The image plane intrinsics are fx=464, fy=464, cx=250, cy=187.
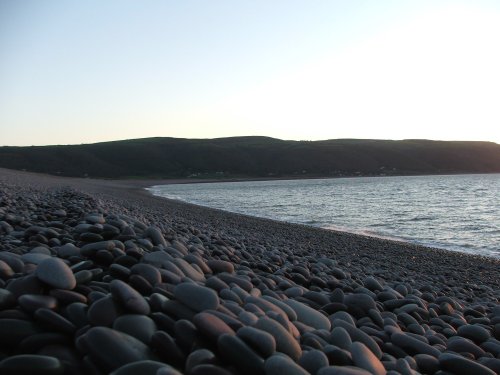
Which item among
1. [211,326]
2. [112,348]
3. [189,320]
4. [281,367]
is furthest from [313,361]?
[112,348]

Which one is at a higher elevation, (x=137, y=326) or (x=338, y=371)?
(x=137, y=326)

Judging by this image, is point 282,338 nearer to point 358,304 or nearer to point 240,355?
point 240,355

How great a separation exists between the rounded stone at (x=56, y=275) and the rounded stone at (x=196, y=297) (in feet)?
2.08

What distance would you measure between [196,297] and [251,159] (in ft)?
388

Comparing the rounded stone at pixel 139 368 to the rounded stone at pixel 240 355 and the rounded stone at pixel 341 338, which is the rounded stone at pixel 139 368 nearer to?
the rounded stone at pixel 240 355

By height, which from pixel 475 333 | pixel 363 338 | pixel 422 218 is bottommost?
pixel 422 218

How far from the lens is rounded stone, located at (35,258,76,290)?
271cm

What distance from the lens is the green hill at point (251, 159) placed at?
101556 mm

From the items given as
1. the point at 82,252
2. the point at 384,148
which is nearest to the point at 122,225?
the point at 82,252

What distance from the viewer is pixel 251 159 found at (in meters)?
121

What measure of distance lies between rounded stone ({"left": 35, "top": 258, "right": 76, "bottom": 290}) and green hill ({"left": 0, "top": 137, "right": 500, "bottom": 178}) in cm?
9505

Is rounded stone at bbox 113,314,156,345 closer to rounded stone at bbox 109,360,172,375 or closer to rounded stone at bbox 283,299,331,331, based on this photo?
rounded stone at bbox 109,360,172,375

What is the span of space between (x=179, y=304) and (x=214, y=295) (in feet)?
0.78

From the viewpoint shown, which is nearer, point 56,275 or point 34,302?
point 34,302
